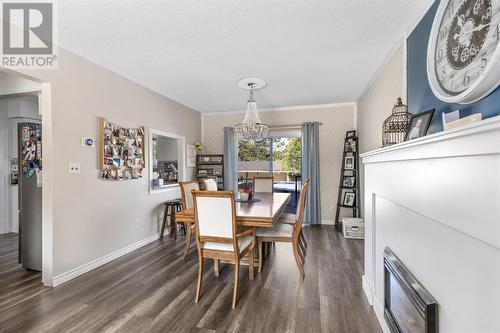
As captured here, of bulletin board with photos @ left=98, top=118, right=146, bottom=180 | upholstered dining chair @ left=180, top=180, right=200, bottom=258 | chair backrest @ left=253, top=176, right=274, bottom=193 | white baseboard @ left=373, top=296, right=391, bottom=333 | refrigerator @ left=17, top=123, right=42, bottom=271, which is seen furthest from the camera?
chair backrest @ left=253, top=176, right=274, bottom=193

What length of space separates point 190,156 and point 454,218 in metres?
4.72

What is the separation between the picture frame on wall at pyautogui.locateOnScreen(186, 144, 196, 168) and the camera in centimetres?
498

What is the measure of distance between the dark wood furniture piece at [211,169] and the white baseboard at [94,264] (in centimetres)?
192

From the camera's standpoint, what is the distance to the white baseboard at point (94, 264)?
2.46 m

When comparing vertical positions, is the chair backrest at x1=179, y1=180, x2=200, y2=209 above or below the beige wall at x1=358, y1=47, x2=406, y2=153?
below

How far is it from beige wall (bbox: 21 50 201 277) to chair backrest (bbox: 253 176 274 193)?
1873mm

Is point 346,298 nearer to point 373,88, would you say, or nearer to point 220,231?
point 220,231

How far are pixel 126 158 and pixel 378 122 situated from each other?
140 inches

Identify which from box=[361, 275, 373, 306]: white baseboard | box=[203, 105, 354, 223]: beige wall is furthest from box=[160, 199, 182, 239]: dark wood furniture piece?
box=[361, 275, 373, 306]: white baseboard

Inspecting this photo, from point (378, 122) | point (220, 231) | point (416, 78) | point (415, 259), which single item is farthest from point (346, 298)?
point (378, 122)

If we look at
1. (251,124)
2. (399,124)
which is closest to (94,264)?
(251,124)

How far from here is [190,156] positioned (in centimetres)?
509

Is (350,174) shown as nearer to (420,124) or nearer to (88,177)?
(420,124)

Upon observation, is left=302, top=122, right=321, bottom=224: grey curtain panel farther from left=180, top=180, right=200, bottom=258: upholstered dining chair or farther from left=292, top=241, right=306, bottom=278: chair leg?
left=180, top=180, right=200, bottom=258: upholstered dining chair
